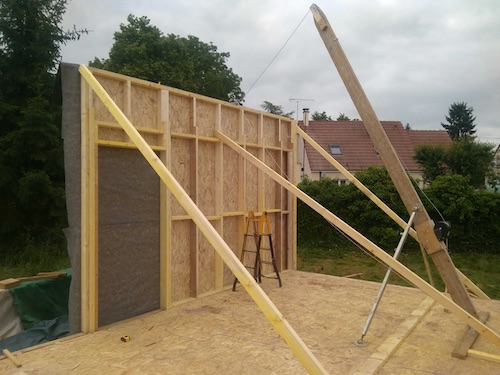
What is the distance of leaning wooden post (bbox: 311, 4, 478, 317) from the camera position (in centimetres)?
480

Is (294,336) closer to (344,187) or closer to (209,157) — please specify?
(209,157)

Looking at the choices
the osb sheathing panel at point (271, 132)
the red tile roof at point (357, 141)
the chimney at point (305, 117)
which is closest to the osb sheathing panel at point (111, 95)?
the osb sheathing panel at point (271, 132)

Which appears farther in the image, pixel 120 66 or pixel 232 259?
pixel 120 66

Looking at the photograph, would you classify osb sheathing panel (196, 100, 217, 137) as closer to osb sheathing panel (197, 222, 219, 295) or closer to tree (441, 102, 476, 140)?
osb sheathing panel (197, 222, 219, 295)

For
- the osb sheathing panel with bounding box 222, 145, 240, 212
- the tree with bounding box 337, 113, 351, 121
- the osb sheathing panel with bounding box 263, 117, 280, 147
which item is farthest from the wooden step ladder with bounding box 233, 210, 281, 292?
the tree with bounding box 337, 113, 351, 121

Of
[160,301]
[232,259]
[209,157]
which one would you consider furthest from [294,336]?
[209,157]

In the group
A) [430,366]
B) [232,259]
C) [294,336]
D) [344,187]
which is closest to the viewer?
[294,336]

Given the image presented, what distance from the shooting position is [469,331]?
4965 mm

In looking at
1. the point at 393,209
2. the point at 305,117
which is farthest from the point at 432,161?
the point at 305,117

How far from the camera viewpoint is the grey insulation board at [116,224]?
16.6 ft

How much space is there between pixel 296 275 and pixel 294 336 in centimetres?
535

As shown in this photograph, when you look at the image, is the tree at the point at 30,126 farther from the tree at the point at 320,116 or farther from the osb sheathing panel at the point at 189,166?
the tree at the point at 320,116

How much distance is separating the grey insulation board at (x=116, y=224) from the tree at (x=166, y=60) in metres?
17.0

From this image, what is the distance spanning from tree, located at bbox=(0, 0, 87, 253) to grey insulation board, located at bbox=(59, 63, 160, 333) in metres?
5.40
